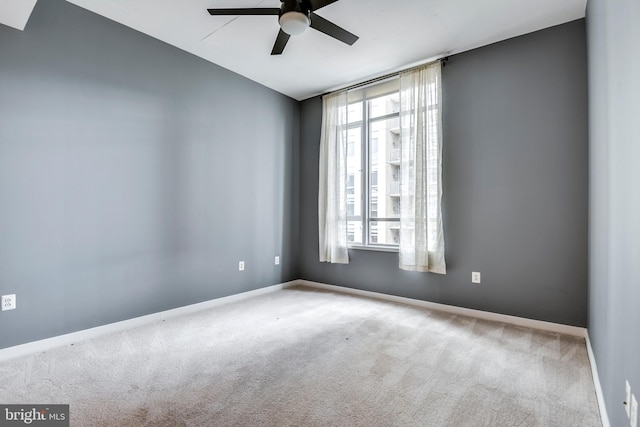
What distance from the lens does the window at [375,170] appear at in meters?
4.09

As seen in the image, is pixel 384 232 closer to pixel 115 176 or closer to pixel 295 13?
pixel 295 13

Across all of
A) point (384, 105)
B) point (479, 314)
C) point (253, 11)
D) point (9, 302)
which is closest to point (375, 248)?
point (479, 314)

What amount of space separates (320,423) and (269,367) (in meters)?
0.68

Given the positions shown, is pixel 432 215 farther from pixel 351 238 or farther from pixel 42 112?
pixel 42 112

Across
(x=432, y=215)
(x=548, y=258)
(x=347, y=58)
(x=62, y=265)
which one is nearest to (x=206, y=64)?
(x=347, y=58)

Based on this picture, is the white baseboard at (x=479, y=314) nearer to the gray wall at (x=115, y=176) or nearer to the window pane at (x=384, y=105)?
the gray wall at (x=115, y=176)

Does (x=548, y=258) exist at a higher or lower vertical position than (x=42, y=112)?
lower

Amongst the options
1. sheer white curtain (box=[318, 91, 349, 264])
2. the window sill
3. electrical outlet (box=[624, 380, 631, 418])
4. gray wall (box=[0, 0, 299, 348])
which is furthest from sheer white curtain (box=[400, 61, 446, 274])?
electrical outlet (box=[624, 380, 631, 418])

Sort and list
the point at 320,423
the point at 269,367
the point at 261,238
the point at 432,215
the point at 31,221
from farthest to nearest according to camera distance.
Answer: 1. the point at 261,238
2. the point at 432,215
3. the point at 31,221
4. the point at 269,367
5. the point at 320,423

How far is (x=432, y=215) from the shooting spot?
11.4 feet

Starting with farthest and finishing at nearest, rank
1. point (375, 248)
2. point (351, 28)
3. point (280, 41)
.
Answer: point (375, 248) < point (351, 28) < point (280, 41)

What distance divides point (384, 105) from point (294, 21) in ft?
7.26

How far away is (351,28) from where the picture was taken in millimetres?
2953

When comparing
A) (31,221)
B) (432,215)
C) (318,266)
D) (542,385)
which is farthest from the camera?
(318,266)
